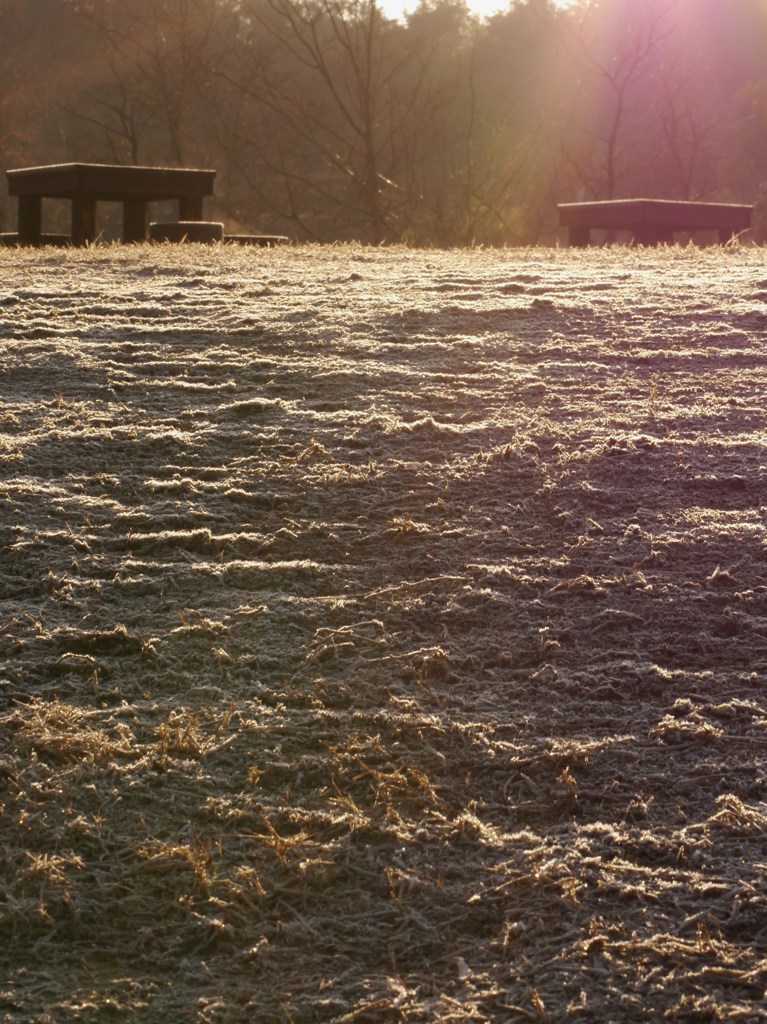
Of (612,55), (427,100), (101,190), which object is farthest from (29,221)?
(612,55)

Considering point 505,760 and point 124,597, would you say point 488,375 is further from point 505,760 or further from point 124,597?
point 505,760

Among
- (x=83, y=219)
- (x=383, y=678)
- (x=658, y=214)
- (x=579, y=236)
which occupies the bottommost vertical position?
(x=383, y=678)

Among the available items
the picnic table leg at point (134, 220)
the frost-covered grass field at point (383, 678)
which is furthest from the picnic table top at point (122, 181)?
the frost-covered grass field at point (383, 678)

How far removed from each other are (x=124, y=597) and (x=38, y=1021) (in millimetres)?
1357

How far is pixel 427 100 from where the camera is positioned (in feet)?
64.4

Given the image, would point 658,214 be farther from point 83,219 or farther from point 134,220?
point 83,219

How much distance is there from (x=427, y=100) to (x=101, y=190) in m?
10.4

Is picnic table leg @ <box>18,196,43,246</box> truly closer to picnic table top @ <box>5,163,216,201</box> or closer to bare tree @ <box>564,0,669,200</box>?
picnic table top @ <box>5,163,216,201</box>

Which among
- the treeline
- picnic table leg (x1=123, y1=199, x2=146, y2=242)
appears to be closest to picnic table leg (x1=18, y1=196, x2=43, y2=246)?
picnic table leg (x1=123, y1=199, x2=146, y2=242)

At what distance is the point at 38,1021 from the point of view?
1.74m

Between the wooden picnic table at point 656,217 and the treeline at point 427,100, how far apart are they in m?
7.99

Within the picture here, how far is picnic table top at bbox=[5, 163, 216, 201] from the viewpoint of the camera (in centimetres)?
1038

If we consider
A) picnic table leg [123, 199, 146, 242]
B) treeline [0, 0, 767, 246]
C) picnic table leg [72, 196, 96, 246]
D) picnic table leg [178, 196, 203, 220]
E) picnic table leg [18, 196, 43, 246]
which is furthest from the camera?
treeline [0, 0, 767, 246]

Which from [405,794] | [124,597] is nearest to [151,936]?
[405,794]
